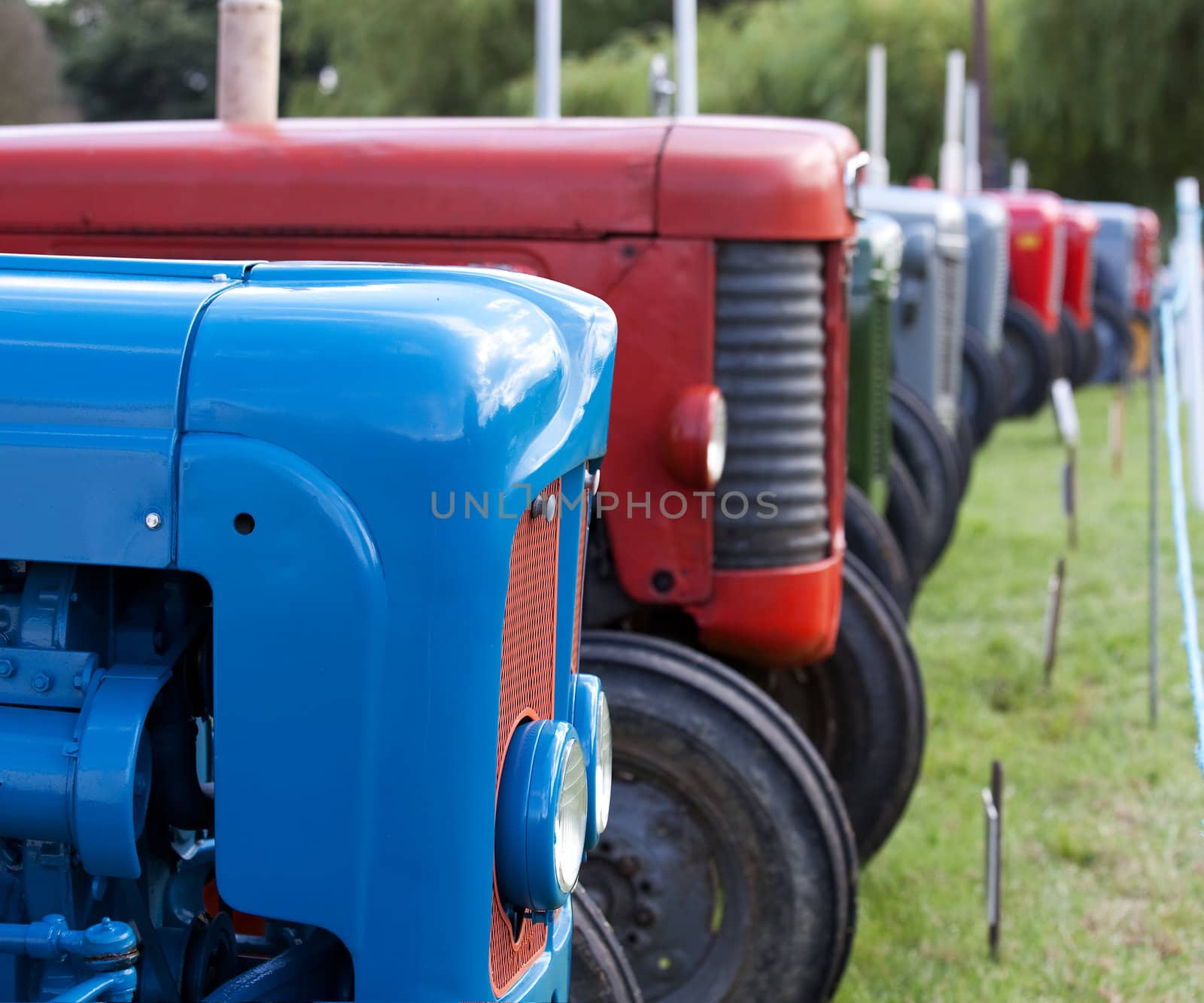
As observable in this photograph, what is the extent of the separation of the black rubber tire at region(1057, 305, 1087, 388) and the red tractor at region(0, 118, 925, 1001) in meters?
8.03

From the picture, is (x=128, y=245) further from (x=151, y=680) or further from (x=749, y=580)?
(x=151, y=680)

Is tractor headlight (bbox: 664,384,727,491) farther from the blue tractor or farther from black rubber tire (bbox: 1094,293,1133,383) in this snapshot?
black rubber tire (bbox: 1094,293,1133,383)

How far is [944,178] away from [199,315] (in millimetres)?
8048

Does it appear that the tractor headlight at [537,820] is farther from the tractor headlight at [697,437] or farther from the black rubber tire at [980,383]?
the black rubber tire at [980,383]

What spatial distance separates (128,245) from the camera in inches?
105

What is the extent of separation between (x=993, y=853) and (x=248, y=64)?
6.36ft

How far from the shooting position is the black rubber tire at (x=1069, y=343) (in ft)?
34.8

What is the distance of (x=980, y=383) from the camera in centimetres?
771

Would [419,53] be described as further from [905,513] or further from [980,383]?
[905,513]

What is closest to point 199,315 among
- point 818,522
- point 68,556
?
point 68,556

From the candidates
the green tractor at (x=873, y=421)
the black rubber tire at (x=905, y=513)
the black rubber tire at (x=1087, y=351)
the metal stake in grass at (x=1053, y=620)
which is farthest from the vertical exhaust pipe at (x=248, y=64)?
the black rubber tire at (x=1087, y=351)

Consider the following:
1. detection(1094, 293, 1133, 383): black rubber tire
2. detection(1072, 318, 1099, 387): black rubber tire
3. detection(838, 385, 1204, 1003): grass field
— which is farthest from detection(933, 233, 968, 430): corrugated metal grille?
detection(1094, 293, 1133, 383): black rubber tire

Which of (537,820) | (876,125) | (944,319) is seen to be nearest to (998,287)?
(876,125)

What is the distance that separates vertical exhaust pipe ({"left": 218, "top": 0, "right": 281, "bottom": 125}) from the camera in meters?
2.73
